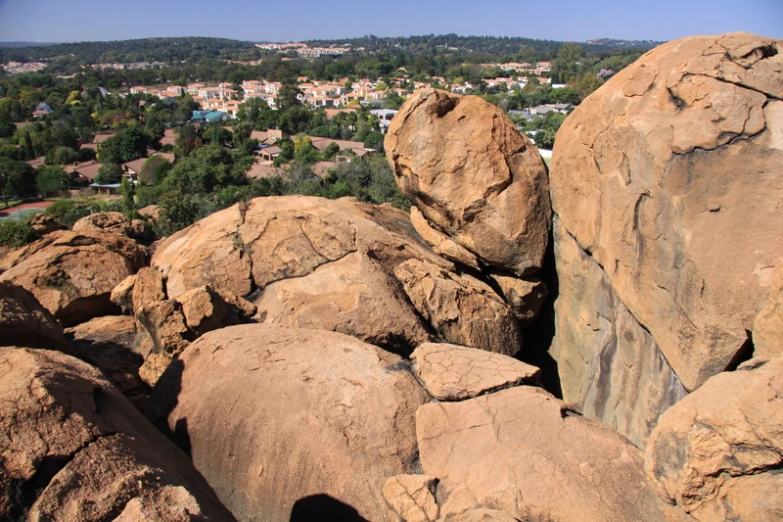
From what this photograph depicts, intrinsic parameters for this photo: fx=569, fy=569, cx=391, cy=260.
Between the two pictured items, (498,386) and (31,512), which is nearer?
(31,512)

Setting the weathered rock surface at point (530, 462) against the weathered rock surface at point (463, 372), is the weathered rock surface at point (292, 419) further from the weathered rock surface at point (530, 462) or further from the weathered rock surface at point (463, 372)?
the weathered rock surface at point (530, 462)

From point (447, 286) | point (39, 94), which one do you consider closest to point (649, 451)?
point (447, 286)

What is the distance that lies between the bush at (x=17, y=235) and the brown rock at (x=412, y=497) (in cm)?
991

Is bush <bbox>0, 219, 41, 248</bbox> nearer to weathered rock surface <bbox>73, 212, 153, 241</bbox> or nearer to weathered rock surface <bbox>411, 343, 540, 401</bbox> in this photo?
weathered rock surface <bbox>73, 212, 153, 241</bbox>

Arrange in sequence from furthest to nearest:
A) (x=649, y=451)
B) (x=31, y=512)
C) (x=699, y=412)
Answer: (x=649, y=451) → (x=699, y=412) → (x=31, y=512)

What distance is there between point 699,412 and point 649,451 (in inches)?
22.3

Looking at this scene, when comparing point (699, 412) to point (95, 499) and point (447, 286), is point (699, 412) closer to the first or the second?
point (447, 286)

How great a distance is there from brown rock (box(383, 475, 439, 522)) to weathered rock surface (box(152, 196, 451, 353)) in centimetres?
215

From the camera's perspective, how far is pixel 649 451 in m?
4.59

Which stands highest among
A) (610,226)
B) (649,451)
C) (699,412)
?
(610,226)

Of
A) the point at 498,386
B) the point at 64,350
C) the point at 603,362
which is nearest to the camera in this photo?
the point at 498,386

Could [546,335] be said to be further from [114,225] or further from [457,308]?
[114,225]

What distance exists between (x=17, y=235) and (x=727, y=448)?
1291 centimetres

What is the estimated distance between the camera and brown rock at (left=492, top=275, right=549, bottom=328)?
26.1 feet
